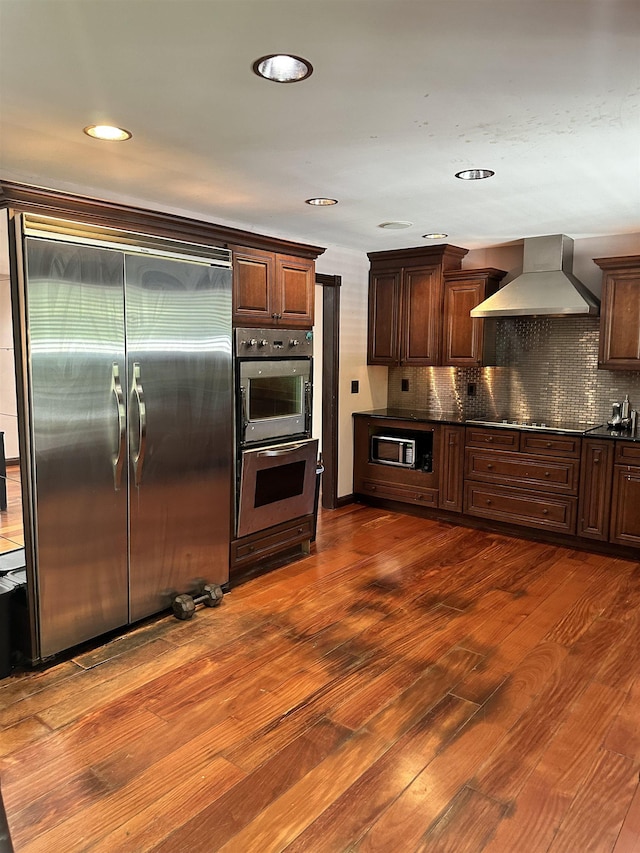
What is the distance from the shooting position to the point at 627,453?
14.1ft

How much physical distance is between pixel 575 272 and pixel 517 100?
3.13 m

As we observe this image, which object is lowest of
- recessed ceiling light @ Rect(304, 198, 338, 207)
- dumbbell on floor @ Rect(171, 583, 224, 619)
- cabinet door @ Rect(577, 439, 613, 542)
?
dumbbell on floor @ Rect(171, 583, 224, 619)

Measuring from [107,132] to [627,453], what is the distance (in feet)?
12.5

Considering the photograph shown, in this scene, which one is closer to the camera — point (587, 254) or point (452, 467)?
point (587, 254)

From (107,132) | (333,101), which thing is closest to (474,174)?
(333,101)

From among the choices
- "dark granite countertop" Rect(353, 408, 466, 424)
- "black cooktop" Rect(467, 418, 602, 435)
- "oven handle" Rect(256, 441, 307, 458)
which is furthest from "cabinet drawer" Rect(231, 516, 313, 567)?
"black cooktop" Rect(467, 418, 602, 435)

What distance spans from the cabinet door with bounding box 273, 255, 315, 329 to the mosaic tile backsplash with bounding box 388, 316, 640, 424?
2.00 meters

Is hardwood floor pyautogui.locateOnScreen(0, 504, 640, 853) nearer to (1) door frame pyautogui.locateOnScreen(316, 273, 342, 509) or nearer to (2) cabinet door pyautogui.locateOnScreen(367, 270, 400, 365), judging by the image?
(1) door frame pyautogui.locateOnScreen(316, 273, 342, 509)

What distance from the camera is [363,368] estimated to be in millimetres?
5941

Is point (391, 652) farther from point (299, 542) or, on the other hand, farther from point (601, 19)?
point (601, 19)

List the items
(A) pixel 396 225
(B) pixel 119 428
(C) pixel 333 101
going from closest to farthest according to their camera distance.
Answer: (C) pixel 333 101 → (B) pixel 119 428 → (A) pixel 396 225

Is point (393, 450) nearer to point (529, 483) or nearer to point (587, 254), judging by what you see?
point (529, 483)

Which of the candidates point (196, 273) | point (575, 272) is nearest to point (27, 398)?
point (196, 273)

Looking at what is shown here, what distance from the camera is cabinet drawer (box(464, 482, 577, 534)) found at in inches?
183
